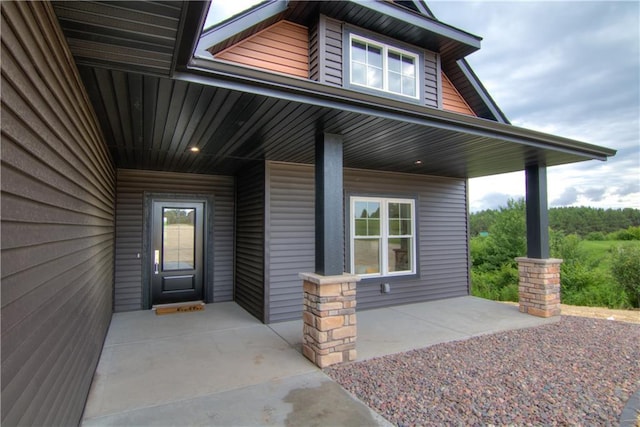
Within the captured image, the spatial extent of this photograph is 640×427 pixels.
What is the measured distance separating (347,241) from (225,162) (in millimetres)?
2405

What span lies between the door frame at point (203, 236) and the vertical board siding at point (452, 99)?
487 cm

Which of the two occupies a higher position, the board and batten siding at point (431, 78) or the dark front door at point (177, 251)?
the board and batten siding at point (431, 78)

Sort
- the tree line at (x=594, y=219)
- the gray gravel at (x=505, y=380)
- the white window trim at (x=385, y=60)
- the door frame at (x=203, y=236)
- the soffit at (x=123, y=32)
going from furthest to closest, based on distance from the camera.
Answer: the tree line at (x=594, y=219), the door frame at (x=203, y=236), the white window trim at (x=385, y=60), the gray gravel at (x=505, y=380), the soffit at (x=123, y=32)

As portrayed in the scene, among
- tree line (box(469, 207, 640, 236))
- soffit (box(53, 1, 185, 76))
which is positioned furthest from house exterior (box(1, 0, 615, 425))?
tree line (box(469, 207, 640, 236))

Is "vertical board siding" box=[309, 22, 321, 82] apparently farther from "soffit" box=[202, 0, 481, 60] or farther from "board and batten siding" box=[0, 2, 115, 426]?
"board and batten siding" box=[0, 2, 115, 426]

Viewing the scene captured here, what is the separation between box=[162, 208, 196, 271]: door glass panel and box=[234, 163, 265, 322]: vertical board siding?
0.86m

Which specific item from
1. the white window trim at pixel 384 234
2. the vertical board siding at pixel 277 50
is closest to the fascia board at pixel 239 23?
the vertical board siding at pixel 277 50

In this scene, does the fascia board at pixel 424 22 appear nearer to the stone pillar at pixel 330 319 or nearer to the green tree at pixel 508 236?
the stone pillar at pixel 330 319

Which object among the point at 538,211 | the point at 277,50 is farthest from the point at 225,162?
the point at 538,211

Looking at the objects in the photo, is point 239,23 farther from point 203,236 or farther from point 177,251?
point 177,251

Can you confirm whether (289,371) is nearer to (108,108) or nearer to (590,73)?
(108,108)

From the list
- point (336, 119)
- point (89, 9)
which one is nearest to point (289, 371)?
point (336, 119)

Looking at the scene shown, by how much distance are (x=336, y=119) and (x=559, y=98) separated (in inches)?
581

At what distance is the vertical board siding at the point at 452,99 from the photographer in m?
6.48
